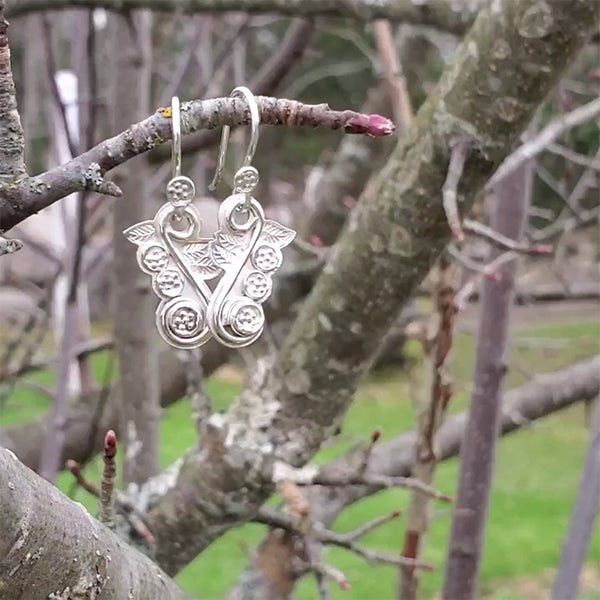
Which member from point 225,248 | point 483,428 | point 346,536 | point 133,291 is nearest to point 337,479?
point 346,536

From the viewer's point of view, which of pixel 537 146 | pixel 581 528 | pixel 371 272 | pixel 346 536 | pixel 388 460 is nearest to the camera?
pixel 371 272

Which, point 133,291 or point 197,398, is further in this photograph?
point 133,291

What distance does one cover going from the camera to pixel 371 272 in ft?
3.20

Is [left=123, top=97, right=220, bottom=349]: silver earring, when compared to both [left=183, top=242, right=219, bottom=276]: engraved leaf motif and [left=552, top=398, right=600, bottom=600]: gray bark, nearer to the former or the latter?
[left=183, top=242, right=219, bottom=276]: engraved leaf motif

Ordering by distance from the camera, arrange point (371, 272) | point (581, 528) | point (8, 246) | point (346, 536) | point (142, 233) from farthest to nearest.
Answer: point (581, 528)
point (346, 536)
point (371, 272)
point (142, 233)
point (8, 246)

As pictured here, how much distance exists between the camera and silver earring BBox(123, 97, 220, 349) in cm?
62

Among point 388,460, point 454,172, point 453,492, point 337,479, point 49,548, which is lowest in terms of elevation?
point 453,492

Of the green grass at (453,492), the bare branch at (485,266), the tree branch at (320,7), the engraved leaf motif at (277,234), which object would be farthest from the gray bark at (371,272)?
the green grass at (453,492)

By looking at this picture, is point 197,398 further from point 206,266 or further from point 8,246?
point 8,246

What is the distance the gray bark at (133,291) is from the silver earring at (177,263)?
90cm

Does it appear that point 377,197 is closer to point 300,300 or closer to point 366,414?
point 300,300

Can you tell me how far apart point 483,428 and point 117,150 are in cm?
102

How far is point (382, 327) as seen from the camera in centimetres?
101

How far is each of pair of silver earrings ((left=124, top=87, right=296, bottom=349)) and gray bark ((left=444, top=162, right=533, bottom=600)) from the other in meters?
0.82
